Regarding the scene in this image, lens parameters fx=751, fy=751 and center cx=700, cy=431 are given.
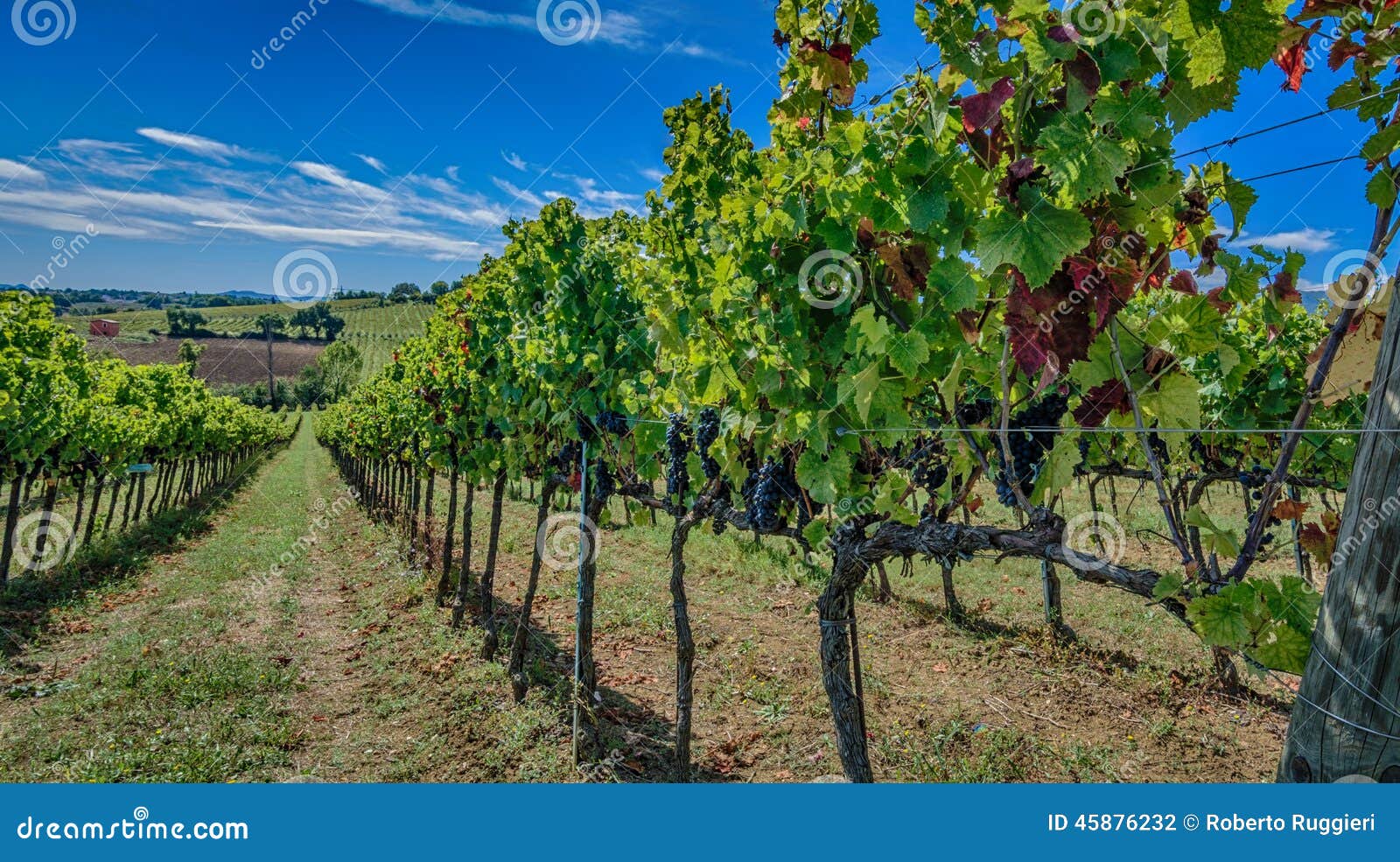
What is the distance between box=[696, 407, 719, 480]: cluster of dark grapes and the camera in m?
3.99

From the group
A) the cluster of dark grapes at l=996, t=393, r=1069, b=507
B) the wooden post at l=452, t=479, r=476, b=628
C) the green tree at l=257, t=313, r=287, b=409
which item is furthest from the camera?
the green tree at l=257, t=313, r=287, b=409

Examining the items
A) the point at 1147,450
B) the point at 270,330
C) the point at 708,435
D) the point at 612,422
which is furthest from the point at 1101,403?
the point at 270,330

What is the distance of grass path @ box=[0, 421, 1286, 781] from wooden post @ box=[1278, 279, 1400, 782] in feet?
13.2

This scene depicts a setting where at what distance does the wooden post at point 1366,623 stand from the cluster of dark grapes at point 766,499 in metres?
2.14

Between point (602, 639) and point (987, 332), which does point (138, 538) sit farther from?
point (987, 332)

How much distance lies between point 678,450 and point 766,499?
40.8 inches

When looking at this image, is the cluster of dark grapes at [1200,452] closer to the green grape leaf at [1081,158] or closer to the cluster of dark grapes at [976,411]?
the cluster of dark grapes at [976,411]

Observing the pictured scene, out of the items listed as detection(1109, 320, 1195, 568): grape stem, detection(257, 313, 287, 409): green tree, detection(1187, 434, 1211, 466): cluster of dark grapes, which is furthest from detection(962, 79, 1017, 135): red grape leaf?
detection(257, 313, 287, 409): green tree

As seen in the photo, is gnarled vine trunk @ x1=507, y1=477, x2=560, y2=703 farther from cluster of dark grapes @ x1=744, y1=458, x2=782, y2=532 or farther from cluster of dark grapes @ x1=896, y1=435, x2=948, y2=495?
cluster of dark grapes @ x1=896, y1=435, x2=948, y2=495

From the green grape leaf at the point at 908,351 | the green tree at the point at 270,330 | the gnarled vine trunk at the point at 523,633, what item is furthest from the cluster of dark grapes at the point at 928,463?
the green tree at the point at 270,330

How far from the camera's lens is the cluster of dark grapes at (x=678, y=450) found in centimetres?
439

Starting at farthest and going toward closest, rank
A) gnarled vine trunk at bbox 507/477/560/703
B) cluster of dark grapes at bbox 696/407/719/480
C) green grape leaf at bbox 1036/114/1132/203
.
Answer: gnarled vine trunk at bbox 507/477/560/703 → cluster of dark grapes at bbox 696/407/719/480 → green grape leaf at bbox 1036/114/1132/203

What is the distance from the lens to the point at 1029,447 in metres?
2.62

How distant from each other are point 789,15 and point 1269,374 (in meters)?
6.01
